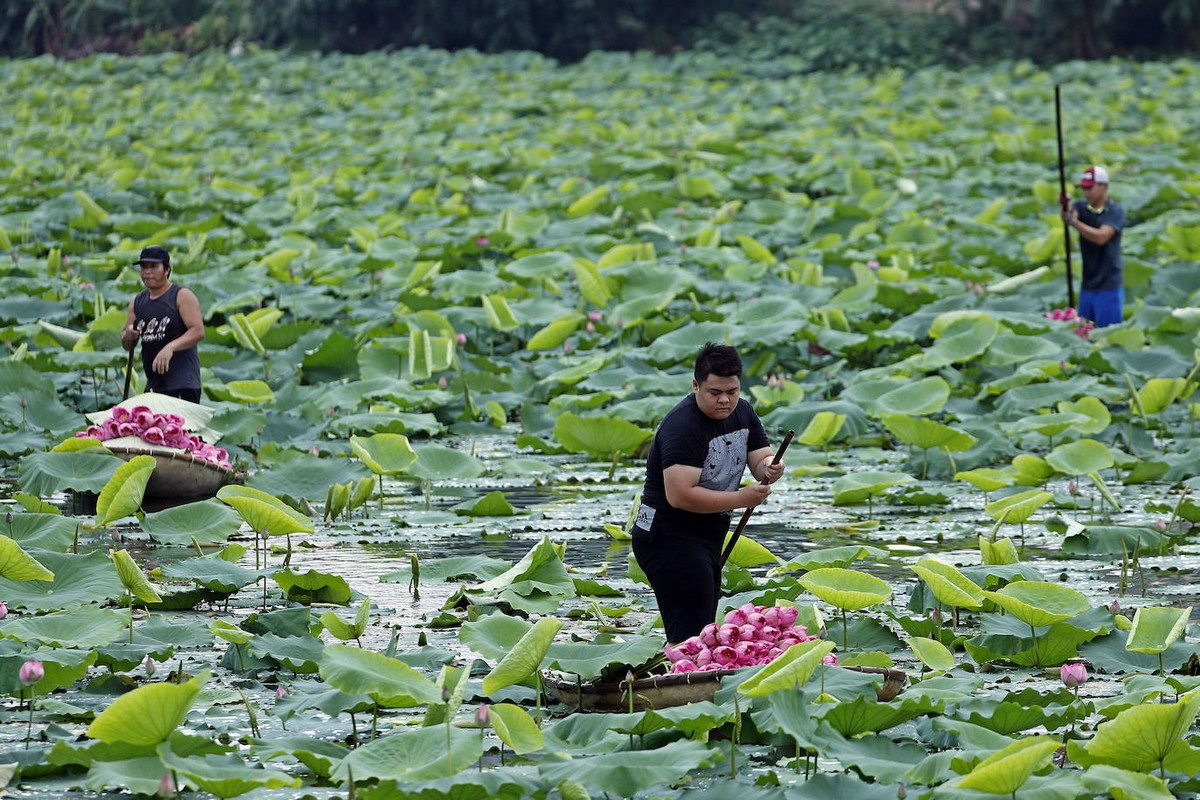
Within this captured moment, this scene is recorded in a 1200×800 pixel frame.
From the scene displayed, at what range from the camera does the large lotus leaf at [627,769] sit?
9.59 ft

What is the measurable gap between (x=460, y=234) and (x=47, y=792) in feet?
29.2

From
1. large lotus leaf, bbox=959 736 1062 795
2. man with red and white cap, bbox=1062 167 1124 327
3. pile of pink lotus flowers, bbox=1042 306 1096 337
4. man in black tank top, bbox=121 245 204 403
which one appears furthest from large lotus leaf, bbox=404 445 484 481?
man with red and white cap, bbox=1062 167 1124 327

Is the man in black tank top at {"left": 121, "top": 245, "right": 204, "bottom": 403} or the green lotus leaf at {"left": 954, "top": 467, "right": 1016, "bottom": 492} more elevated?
the man in black tank top at {"left": 121, "top": 245, "right": 204, "bottom": 403}

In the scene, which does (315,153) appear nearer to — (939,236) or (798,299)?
(939,236)

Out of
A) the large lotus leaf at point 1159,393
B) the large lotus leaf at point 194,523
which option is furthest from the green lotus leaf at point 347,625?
the large lotus leaf at point 1159,393

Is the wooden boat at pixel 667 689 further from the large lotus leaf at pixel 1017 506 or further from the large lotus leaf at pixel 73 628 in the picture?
the large lotus leaf at pixel 1017 506

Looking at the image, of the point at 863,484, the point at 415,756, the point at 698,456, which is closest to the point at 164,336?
the point at 863,484

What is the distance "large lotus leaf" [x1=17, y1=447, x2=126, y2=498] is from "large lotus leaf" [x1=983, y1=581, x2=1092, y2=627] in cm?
294

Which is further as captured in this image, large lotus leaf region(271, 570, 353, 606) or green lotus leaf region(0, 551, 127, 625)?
large lotus leaf region(271, 570, 353, 606)

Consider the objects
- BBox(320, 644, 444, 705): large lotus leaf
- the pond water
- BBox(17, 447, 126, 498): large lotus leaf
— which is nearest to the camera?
BBox(320, 644, 444, 705): large lotus leaf

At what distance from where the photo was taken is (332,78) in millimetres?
22266

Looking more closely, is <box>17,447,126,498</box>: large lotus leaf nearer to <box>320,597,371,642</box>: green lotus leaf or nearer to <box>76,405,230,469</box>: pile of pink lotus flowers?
<box>76,405,230,469</box>: pile of pink lotus flowers

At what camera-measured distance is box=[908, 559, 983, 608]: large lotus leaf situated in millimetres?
3928

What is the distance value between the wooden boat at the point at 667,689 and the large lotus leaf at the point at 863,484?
2.18m
